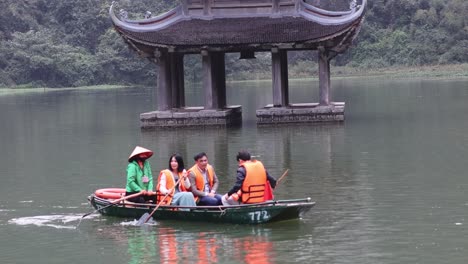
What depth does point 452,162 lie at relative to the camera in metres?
25.2

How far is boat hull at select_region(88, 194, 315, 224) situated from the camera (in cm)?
1742

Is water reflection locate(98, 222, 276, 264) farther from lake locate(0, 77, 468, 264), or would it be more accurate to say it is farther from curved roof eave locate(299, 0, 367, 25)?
curved roof eave locate(299, 0, 367, 25)

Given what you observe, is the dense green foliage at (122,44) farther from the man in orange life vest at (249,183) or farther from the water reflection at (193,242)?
the man in orange life vest at (249,183)

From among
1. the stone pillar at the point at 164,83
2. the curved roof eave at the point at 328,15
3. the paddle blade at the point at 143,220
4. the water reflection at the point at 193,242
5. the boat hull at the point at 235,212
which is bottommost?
the water reflection at the point at 193,242

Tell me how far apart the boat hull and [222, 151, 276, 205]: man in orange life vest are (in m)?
0.29

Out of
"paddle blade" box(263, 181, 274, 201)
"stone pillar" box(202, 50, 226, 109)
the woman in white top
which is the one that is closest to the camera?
"paddle blade" box(263, 181, 274, 201)

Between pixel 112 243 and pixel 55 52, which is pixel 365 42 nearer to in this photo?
pixel 55 52

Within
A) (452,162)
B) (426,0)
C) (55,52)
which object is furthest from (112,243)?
(426,0)

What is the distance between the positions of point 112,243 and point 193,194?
6.70 ft

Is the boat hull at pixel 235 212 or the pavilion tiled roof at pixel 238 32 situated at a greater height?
the pavilion tiled roof at pixel 238 32

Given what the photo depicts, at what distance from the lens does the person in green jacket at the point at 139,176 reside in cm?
1872

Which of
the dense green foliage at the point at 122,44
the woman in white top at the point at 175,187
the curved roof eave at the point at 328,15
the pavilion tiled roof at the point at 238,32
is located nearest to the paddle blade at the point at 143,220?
the woman in white top at the point at 175,187

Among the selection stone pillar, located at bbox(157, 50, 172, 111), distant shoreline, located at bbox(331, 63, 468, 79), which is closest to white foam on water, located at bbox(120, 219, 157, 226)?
stone pillar, located at bbox(157, 50, 172, 111)

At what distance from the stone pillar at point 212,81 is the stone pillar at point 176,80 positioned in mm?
1543
